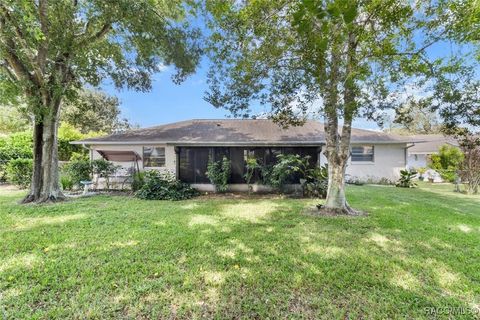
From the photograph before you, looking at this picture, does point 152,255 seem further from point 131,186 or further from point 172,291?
point 131,186

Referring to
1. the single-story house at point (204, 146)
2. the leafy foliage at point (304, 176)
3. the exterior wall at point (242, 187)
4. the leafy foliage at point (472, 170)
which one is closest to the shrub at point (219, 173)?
the exterior wall at point (242, 187)

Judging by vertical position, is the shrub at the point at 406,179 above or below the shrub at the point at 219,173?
below

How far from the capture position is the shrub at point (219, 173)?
36.3ft

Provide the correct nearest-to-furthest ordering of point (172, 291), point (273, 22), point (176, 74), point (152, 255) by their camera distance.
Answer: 1. point (172, 291)
2. point (152, 255)
3. point (273, 22)
4. point (176, 74)

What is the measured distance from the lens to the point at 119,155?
11.5 meters

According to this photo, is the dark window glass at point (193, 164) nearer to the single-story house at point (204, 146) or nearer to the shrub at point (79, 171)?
the single-story house at point (204, 146)

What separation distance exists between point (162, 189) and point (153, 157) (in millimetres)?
3321

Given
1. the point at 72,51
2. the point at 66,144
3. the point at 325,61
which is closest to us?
the point at 325,61

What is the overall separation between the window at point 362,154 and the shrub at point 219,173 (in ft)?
27.9

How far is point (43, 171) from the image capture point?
29.3 ft

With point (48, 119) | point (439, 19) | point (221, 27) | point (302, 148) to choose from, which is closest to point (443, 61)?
point (439, 19)

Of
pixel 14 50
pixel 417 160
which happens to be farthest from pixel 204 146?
pixel 417 160

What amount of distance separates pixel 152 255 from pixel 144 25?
7151mm

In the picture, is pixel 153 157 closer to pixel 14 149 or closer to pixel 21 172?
pixel 21 172
